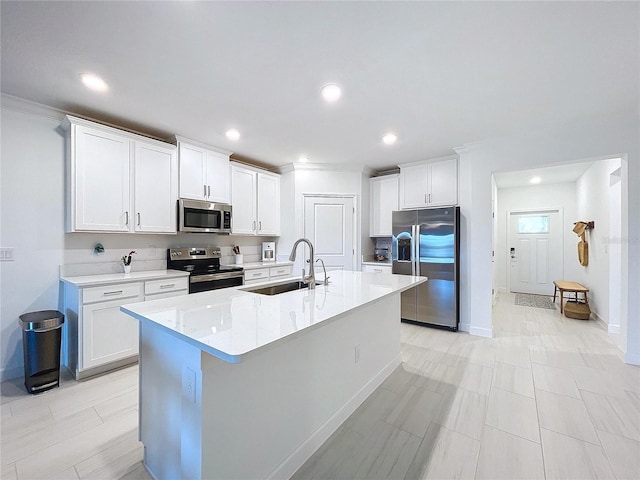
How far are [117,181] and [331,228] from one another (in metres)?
2.96

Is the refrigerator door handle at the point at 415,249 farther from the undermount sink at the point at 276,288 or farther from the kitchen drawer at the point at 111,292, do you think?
the kitchen drawer at the point at 111,292

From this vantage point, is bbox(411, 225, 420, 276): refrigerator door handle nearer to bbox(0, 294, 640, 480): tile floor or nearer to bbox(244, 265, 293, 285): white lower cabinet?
bbox(0, 294, 640, 480): tile floor

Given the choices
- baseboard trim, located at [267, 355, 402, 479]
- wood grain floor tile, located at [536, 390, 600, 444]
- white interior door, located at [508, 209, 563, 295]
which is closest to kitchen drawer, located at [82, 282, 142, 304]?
baseboard trim, located at [267, 355, 402, 479]

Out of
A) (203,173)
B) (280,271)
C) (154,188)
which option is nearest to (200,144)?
(203,173)

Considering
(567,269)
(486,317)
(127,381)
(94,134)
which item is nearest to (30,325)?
(127,381)

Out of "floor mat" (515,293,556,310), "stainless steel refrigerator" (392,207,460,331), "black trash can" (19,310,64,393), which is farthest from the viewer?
"floor mat" (515,293,556,310)

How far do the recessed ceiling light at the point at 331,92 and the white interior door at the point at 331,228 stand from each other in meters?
2.28

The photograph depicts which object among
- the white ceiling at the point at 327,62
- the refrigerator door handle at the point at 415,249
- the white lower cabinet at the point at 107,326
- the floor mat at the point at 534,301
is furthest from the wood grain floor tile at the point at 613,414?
the white lower cabinet at the point at 107,326

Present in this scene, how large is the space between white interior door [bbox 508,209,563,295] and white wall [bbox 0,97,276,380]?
8.05 meters

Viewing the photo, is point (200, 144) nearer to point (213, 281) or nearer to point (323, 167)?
point (213, 281)

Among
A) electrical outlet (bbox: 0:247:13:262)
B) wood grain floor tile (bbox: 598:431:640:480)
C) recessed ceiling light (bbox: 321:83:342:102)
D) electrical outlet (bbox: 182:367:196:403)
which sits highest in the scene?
recessed ceiling light (bbox: 321:83:342:102)

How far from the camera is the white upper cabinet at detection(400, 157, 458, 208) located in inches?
160

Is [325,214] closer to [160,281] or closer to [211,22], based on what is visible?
[160,281]

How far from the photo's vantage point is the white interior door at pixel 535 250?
6.12 metres
